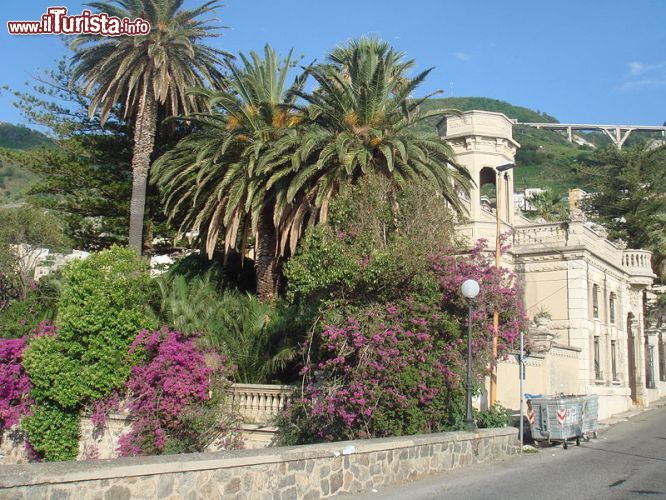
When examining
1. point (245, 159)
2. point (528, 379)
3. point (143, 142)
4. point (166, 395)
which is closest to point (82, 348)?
point (166, 395)

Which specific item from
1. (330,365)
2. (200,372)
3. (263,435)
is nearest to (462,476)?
(330,365)

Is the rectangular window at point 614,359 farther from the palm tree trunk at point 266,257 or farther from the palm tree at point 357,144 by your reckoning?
the palm tree trunk at point 266,257

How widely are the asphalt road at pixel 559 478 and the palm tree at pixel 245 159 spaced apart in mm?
9174

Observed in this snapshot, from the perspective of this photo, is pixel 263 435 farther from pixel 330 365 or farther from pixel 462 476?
pixel 462 476

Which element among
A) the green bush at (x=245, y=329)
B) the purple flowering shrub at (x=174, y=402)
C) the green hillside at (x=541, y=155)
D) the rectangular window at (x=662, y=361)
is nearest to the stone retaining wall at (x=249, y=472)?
the green bush at (x=245, y=329)

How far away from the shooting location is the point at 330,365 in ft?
45.7

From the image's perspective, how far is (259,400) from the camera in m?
16.2

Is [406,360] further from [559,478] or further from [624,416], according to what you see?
[624,416]

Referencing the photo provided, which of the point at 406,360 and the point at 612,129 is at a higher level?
the point at 612,129

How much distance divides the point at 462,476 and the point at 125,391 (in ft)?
31.1

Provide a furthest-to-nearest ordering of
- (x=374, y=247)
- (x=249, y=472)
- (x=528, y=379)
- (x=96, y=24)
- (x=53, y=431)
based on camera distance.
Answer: (x=96, y=24) < (x=528, y=379) < (x=53, y=431) < (x=374, y=247) < (x=249, y=472)

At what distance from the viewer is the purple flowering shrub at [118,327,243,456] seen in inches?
608

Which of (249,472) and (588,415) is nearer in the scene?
(249,472)

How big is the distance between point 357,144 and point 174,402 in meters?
8.15
